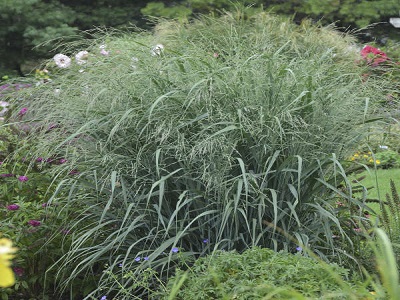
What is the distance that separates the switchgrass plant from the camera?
3.26 metres

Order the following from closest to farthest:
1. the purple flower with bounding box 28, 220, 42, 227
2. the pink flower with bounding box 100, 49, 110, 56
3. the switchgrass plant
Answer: the switchgrass plant < the purple flower with bounding box 28, 220, 42, 227 < the pink flower with bounding box 100, 49, 110, 56

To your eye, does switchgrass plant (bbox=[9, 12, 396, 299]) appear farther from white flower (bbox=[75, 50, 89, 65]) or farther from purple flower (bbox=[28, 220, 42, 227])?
white flower (bbox=[75, 50, 89, 65])

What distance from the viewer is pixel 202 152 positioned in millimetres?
3322

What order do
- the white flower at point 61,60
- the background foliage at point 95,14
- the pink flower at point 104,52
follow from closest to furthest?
the pink flower at point 104,52 → the white flower at point 61,60 → the background foliage at point 95,14

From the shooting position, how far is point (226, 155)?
3152 millimetres

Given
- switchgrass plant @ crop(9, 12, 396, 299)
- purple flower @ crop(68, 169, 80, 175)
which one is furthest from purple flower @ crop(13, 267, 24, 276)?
purple flower @ crop(68, 169, 80, 175)

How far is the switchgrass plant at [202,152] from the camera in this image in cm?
326

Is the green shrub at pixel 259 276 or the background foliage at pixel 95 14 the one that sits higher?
the green shrub at pixel 259 276

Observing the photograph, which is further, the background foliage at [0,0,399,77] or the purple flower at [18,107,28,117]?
the background foliage at [0,0,399,77]

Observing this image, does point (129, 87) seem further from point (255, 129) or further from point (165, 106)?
point (255, 129)

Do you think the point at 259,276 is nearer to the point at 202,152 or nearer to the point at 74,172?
the point at 202,152

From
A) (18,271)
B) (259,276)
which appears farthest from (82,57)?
(259,276)

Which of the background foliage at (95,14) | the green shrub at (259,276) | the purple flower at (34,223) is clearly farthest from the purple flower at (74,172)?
the background foliage at (95,14)

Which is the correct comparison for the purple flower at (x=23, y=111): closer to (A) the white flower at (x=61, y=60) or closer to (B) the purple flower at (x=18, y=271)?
(A) the white flower at (x=61, y=60)
